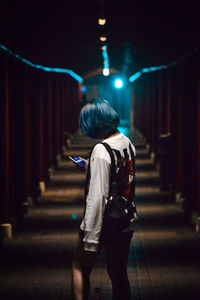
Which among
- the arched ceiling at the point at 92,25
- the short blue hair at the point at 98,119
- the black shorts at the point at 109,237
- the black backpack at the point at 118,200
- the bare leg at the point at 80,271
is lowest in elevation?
the bare leg at the point at 80,271

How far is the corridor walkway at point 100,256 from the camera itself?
18.4ft

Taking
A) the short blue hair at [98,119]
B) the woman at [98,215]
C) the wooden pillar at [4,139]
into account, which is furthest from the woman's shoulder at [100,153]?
the wooden pillar at [4,139]

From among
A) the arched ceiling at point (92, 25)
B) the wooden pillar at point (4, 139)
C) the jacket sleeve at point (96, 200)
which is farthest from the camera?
the wooden pillar at point (4, 139)

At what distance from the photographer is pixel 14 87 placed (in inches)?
372

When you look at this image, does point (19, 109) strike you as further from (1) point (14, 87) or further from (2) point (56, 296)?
(2) point (56, 296)

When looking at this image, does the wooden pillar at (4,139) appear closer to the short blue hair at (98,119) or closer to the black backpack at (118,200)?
the short blue hair at (98,119)

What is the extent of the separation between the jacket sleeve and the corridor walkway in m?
2.11

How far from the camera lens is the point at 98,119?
139 inches

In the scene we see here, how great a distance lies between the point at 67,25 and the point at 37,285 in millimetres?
5632

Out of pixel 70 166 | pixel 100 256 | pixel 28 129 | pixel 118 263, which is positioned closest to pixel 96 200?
pixel 118 263

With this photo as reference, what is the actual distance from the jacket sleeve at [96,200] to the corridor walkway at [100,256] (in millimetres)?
2106

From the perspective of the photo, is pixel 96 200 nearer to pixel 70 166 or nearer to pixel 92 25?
pixel 92 25

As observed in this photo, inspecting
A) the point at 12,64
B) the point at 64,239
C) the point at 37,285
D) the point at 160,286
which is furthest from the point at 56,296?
the point at 12,64

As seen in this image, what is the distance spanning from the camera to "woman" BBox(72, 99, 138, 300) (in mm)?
3340
